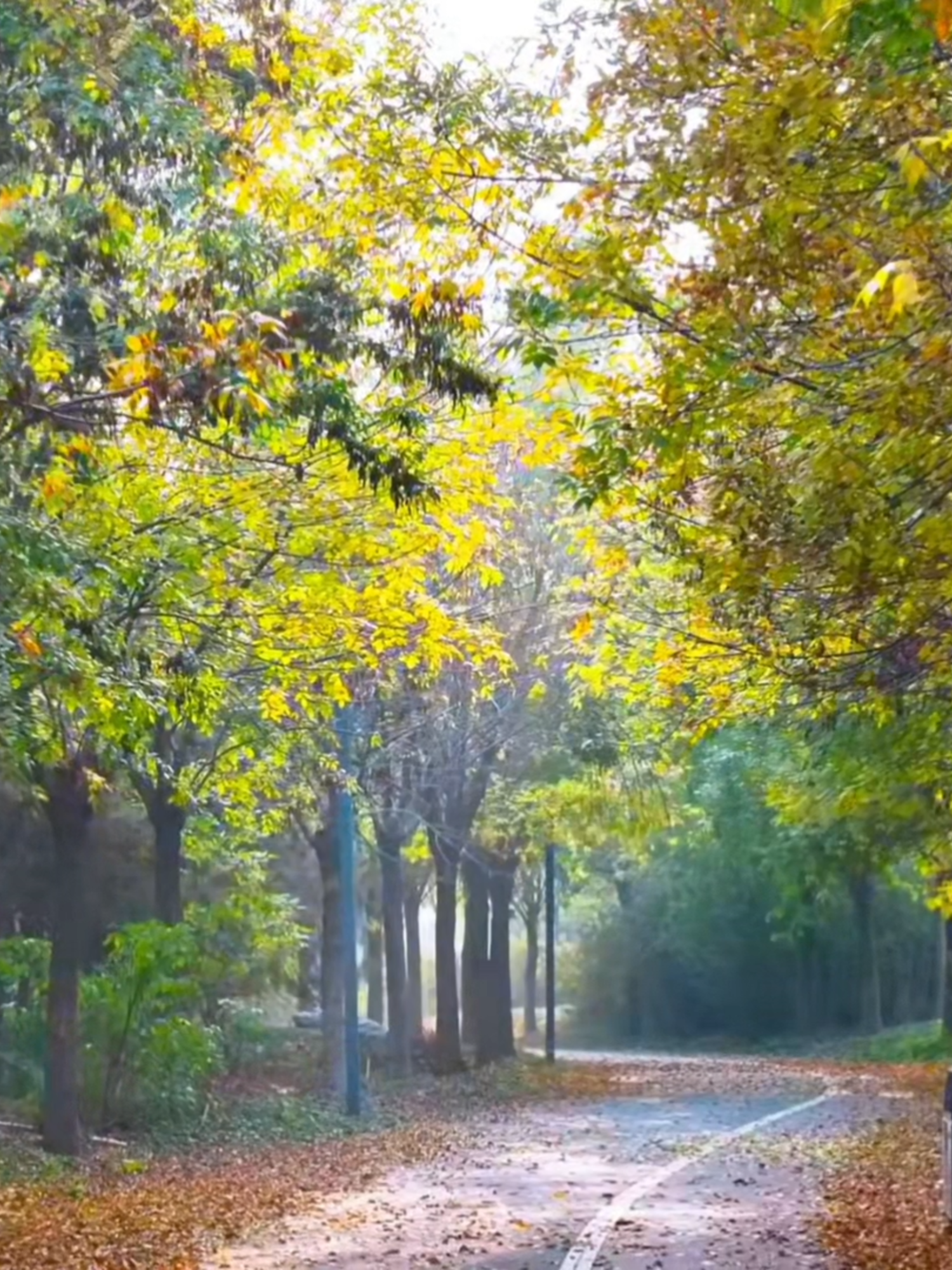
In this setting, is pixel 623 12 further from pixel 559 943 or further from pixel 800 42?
pixel 559 943

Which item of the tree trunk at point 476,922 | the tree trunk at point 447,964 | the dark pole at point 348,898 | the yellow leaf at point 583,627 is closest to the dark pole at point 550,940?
the tree trunk at point 476,922

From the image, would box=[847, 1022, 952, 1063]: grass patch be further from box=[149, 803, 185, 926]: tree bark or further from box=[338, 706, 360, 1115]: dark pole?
box=[149, 803, 185, 926]: tree bark

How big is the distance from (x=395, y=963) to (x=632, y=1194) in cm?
1835

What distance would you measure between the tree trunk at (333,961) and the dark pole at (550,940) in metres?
8.09

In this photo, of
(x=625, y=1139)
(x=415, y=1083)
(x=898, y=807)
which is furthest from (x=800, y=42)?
(x=415, y=1083)

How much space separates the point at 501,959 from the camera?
1492 inches

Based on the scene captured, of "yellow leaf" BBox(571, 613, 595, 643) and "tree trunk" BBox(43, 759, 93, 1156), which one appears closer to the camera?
"yellow leaf" BBox(571, 613, 595, 643)

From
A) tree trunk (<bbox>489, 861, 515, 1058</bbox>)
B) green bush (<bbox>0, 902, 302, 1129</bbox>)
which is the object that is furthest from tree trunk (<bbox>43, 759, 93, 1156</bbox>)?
tree trunk (<bbox>489, 861, 515, 1058</bbox>)

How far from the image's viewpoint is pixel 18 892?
96.8 feet

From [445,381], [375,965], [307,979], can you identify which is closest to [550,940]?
[307,979]

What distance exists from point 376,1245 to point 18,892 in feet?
56.4

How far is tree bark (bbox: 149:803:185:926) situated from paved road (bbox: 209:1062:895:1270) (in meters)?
6.06

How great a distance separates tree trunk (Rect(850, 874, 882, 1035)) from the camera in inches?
1869

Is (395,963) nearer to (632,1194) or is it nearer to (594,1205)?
(632,1194)
